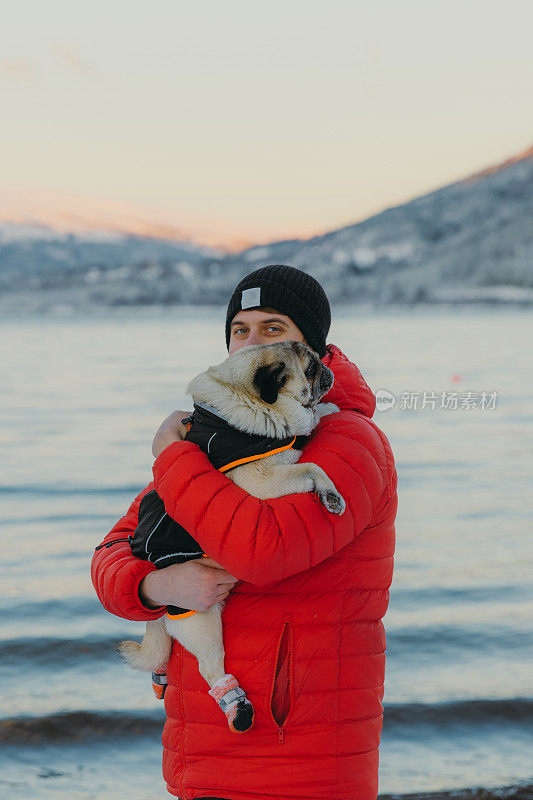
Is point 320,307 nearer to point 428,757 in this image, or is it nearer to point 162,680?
point 162,680

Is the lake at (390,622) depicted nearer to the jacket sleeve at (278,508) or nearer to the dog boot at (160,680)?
the dog boot at (160,680)

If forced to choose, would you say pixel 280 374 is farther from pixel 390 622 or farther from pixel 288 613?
pixel 390 622

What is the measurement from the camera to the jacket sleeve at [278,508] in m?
2.23

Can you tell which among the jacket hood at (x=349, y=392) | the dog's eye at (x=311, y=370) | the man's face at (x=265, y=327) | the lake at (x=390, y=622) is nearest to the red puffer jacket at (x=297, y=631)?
the jacket hood at (x=349, y=392)

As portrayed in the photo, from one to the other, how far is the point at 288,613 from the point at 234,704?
284 mm

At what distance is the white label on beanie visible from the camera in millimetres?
2832

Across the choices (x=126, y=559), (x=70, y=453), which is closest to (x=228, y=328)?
(x=126, y=559)

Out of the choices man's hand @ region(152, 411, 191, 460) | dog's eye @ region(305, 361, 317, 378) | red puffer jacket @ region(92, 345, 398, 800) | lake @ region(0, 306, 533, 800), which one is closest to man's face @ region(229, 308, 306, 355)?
dog's eye @ region(305, 361, 317, 378)

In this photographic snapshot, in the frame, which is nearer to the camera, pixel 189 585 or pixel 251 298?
pixel 189 585

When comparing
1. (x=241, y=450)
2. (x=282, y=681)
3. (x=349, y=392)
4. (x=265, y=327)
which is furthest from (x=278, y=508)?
(x=265, y=327)

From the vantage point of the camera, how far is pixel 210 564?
8.23 ft

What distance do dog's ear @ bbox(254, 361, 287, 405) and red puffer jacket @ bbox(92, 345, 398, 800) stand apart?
0.29m

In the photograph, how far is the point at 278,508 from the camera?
227cm

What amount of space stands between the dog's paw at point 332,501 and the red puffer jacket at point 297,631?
0.03 metres
